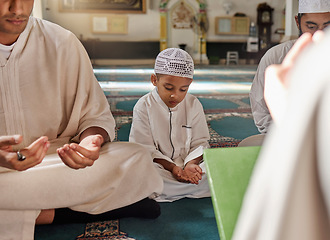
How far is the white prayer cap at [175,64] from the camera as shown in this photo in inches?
79.8

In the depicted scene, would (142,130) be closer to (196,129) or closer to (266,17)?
(196,129)

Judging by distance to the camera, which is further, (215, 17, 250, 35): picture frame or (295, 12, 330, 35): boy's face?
(215, 17, 250, 35): picture frame

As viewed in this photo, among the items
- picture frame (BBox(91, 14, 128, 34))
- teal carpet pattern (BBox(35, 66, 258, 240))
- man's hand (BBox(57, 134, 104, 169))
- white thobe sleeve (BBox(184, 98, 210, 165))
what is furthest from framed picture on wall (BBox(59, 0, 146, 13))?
man's hand (BBox(57, 134, 104, 169))

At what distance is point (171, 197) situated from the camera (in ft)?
6.25

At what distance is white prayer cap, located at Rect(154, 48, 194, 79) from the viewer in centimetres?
203

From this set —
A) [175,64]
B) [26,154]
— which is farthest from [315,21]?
[26,154]

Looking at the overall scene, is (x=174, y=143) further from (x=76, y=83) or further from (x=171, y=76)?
(x=76, y=83)

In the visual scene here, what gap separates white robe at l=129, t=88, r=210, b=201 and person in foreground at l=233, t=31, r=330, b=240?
1528 millimetres

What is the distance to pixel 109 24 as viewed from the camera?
1387 cm

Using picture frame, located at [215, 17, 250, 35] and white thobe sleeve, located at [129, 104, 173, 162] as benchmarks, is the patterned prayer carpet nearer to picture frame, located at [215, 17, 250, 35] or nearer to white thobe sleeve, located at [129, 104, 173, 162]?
white thobe sleeve, located at [129, 104, 173, 162]

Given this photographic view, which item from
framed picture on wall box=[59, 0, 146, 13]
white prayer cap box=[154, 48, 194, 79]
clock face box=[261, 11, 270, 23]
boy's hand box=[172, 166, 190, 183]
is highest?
framed picture on wall box=[59, 0, 146, 13]

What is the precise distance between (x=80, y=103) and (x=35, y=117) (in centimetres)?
20

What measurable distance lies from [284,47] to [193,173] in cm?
97

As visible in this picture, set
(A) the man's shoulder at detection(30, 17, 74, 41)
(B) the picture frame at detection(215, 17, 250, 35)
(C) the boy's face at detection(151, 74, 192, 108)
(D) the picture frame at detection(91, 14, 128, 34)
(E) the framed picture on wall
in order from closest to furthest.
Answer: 1. (A) the man's shoulder at detection(30, 17, 74, 41)
2. (C) the boy's face at detection(151, 74, 192, 108)
3. (E) the framed picture on wall
4. (D) the picture frame at detection(91, 14, 128, 34)
5. (B) the picture frame at detection(215, 17, 250, 35)
